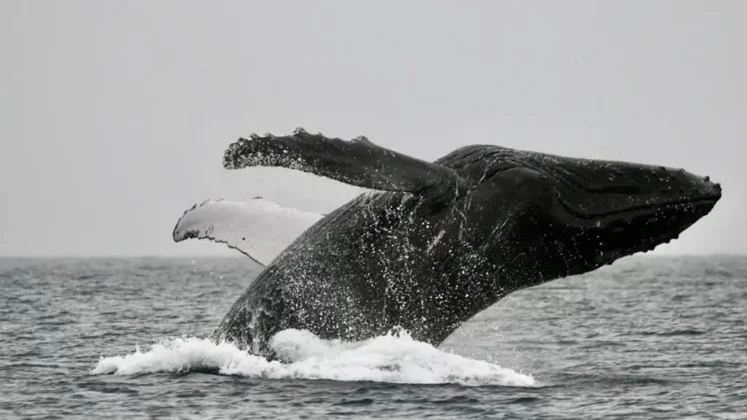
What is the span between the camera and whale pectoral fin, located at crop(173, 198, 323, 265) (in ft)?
43.6

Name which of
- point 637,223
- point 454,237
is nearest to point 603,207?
point 637,223

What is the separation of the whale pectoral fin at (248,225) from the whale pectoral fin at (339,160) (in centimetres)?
242

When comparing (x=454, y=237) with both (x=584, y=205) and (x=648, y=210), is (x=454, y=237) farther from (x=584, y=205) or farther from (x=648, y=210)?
(x=648, y=210)

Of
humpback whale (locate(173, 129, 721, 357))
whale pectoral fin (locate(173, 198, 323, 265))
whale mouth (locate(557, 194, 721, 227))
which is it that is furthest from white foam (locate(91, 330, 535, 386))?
whale mouth (locate(557, 194, 721, 227))

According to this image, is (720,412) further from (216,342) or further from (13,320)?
(13,320)

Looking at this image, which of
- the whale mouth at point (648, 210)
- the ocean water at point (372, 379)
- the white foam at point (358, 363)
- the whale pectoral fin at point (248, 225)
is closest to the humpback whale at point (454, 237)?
the whale mouth at point (648, 210)

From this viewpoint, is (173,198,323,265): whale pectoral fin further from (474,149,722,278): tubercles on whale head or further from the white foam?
(474,149,722,278): tubercles on whale head

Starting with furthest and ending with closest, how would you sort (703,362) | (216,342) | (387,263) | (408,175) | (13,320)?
1. (13,320)
2. (703,362)
3. (216,342)
4. (387,263)
5. (408,175)

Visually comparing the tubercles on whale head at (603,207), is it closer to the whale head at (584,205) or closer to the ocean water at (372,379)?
the whale head at (584,205)

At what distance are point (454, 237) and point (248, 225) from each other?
2845 millimetres

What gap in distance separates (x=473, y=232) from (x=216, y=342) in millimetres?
3112

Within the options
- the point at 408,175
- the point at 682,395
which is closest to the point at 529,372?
the point at 682,395

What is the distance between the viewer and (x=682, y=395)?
1218 centimetres

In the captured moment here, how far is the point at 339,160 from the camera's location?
1070 cm
